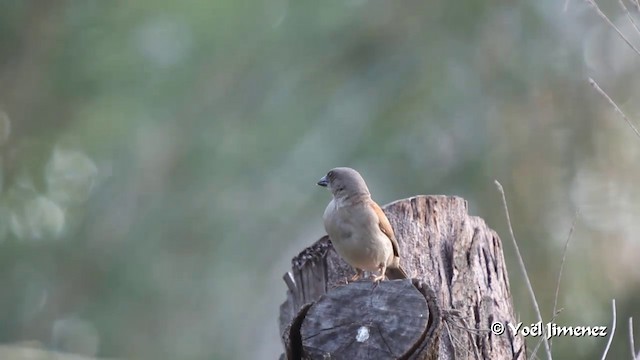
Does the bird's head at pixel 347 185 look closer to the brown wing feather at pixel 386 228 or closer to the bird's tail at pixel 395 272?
the brown wing feather at pixel 386 228

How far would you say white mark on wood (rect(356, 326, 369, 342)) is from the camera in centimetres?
411

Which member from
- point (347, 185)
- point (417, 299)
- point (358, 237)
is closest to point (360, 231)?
point (358, 237)

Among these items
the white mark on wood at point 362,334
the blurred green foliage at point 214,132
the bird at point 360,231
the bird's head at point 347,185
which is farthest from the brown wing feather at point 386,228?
the blurred green foliage at point 214,132

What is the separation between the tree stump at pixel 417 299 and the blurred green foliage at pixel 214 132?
6.23 meters

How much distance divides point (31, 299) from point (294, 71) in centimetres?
442

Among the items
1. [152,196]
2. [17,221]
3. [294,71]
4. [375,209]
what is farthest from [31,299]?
[375,209]

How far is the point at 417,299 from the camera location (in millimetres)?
4180


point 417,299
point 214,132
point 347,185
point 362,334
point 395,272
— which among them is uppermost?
point 214,132

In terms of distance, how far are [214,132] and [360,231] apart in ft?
28.2

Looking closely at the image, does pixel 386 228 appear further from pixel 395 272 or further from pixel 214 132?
pixel 214 132

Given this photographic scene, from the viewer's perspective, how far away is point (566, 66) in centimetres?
1200

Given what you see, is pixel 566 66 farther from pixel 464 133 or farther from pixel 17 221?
pixel 17 221

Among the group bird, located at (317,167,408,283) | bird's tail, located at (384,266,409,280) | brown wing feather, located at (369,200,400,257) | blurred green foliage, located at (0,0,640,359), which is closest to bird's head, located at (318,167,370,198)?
bird, located at (317,167,408,283)

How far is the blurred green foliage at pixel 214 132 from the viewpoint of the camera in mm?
12320
